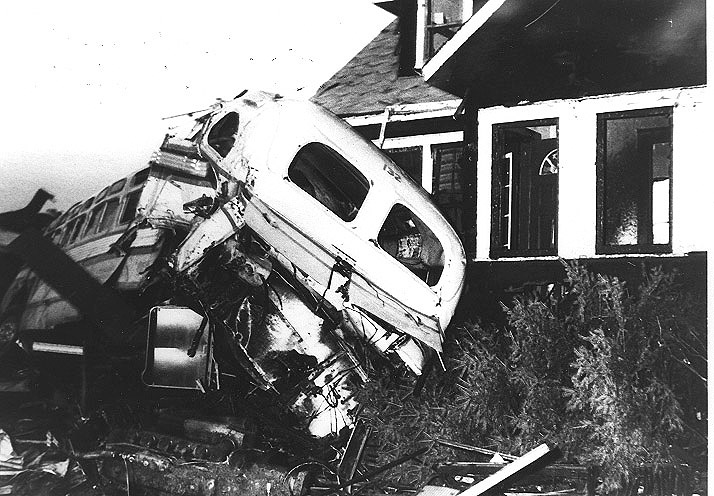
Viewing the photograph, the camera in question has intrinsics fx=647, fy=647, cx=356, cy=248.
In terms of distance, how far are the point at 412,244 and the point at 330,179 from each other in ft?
2.84

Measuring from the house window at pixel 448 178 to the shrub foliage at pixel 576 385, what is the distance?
110 centimetres

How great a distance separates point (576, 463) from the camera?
431 cm

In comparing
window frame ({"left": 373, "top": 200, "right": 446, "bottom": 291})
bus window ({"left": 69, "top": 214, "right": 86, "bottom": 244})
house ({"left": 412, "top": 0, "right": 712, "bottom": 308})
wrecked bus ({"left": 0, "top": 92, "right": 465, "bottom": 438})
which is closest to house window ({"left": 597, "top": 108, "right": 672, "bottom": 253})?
house ({"left": 412, "top": 0, "right": 712, "bottom": 308})

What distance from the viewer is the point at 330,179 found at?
5.19 meters

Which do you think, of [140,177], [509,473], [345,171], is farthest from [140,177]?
[509,473]

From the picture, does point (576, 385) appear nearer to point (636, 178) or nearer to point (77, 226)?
point (636, 178)

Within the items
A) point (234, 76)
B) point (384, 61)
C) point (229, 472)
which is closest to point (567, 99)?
point (384, 61)

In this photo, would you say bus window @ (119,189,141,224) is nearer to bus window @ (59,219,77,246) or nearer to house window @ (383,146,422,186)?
bus window @ (59,219,77,246)

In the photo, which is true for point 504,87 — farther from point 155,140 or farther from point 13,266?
point 13,266

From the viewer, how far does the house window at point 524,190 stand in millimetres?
5507

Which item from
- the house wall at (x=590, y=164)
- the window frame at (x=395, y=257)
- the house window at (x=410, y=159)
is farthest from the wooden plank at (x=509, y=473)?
the house window at (x=410, y=159)

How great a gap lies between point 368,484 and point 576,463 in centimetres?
148

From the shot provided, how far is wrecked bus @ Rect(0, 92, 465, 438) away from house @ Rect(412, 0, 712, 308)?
95cm

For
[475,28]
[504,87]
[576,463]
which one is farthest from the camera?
[504,87]
